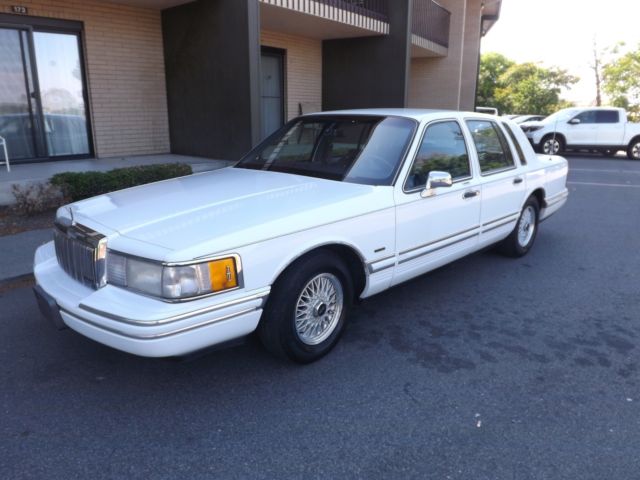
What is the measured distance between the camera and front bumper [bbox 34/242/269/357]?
107 inches

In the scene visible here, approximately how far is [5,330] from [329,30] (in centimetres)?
1180

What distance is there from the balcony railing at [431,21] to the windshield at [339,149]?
12.8m

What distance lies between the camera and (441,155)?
4.47m

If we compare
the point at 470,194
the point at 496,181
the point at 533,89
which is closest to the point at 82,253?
the point at 470,194

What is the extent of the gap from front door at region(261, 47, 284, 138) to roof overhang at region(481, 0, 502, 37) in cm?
1368

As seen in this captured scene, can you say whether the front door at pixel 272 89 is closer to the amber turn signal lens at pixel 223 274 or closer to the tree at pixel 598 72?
the amber turn signal lens at pixel 223 274

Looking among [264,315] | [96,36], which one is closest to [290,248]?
[264,315]

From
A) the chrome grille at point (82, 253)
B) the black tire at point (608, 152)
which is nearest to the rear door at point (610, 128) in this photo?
the black tire at point (608, 152)

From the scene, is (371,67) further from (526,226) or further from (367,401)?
(367,401)

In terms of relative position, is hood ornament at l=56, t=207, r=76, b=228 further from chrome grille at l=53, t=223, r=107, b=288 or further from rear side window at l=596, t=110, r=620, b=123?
rear side window at l=596, t=110, r=620, b=123

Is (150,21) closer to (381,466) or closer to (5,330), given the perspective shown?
(5,330)

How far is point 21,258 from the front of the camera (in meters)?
5.58

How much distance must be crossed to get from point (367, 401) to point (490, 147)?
3.13 metres

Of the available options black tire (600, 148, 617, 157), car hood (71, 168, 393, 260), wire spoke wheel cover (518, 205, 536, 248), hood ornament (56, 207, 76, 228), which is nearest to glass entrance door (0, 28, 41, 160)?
car hood (71, 168, 393, 260)
